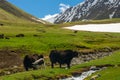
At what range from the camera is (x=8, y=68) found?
62.5 m

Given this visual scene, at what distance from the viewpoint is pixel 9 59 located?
231 ft

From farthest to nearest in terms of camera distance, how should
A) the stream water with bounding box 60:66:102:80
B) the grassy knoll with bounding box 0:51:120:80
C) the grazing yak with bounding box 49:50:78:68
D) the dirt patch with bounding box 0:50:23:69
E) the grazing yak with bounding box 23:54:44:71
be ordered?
the dirt patch with bounding box 0:50:23:69 < the grazing yak with bounding box 49:50:78:68 < the grazing yak with bounding box 23:54:44:71 < the stream water with bounding box 60:66:102:80 < the grassy knoll with bounding box 0:51:120:80

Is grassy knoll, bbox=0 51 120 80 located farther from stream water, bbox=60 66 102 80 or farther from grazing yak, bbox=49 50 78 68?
grazing yak, bbox=49 50 78 68

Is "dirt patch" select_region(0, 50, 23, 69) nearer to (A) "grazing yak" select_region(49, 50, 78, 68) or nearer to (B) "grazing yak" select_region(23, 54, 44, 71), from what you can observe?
(B) "grazing yak" select_region(23, 54, 44, 71)

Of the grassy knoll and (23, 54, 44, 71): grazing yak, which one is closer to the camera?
the grassy knoll

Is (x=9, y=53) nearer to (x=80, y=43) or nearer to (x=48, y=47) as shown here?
(x=48, y=47)

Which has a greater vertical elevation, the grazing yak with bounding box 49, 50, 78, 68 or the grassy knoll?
the grazing yak with bounding box 49, 50, 78, 68

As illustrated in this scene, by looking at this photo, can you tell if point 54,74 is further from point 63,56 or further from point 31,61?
point 63,56

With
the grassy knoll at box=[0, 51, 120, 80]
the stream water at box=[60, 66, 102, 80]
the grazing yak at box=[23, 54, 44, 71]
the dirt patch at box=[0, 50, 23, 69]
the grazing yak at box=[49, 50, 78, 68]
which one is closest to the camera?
the grassy knoll at box=[0, 51, 120, 80]

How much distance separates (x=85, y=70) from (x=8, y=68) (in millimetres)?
14209

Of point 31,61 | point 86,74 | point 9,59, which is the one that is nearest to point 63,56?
point 31,61

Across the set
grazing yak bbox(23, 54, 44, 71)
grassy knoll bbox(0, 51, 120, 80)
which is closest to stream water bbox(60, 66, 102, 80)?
grassy knoll bbox(0, 51, 120, 80)

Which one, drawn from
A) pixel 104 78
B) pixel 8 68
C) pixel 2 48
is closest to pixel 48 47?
pixel 2 48

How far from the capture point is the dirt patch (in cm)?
6628
